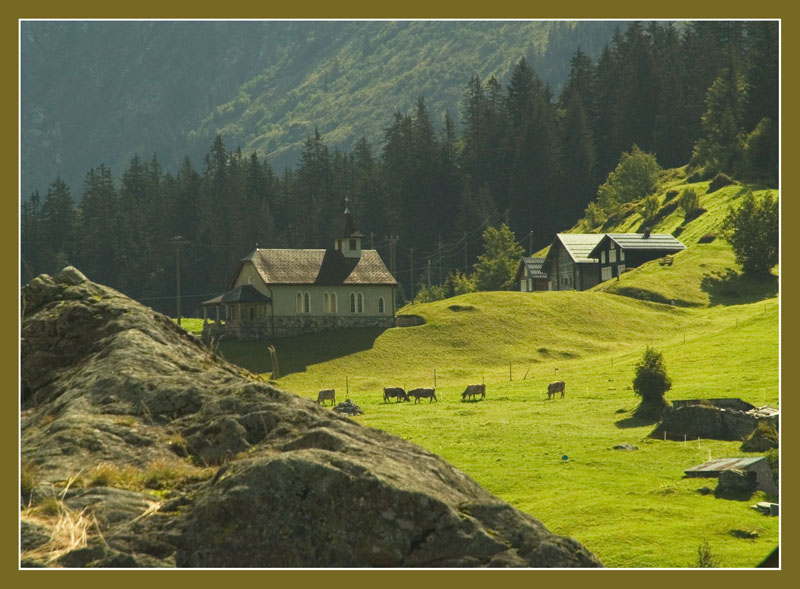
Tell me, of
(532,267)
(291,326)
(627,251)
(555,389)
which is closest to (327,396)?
(555,389)

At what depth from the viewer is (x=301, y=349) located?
10000 cm

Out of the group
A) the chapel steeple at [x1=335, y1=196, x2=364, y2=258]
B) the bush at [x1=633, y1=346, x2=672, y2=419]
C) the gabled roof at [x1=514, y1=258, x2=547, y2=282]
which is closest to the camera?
the bush at [x1=633, y1=346, x2=672, y2=419]

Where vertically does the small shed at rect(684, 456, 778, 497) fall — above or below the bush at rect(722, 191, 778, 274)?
below

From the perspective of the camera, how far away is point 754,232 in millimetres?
114875

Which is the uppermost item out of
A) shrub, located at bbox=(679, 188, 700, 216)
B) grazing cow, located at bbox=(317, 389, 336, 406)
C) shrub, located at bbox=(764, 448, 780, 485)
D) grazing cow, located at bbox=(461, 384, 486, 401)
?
shrub, located at bbox=(679, 188, 700, 216)

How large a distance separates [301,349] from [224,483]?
9231 centimetres

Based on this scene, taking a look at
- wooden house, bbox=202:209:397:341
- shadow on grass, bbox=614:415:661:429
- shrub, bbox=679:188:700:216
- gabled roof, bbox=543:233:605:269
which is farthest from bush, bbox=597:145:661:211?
shadow on grass, bbox=614:415:661:429

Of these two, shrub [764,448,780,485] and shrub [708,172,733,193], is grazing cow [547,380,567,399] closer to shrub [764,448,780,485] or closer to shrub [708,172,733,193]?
shrub [764,448,780,485]

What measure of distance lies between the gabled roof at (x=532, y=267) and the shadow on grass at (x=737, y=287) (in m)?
29.6

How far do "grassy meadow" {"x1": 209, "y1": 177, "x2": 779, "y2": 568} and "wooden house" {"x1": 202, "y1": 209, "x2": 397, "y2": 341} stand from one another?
9.84ft

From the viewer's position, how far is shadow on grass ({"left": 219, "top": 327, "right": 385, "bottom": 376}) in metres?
94.3

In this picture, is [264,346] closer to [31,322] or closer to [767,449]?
[767,449]

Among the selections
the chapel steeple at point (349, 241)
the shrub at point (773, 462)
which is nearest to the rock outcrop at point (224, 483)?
the shrub at point (773, 462)

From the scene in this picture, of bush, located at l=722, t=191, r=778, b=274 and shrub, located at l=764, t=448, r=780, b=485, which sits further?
bush, located at l=722, t=191, r=778, b=274
